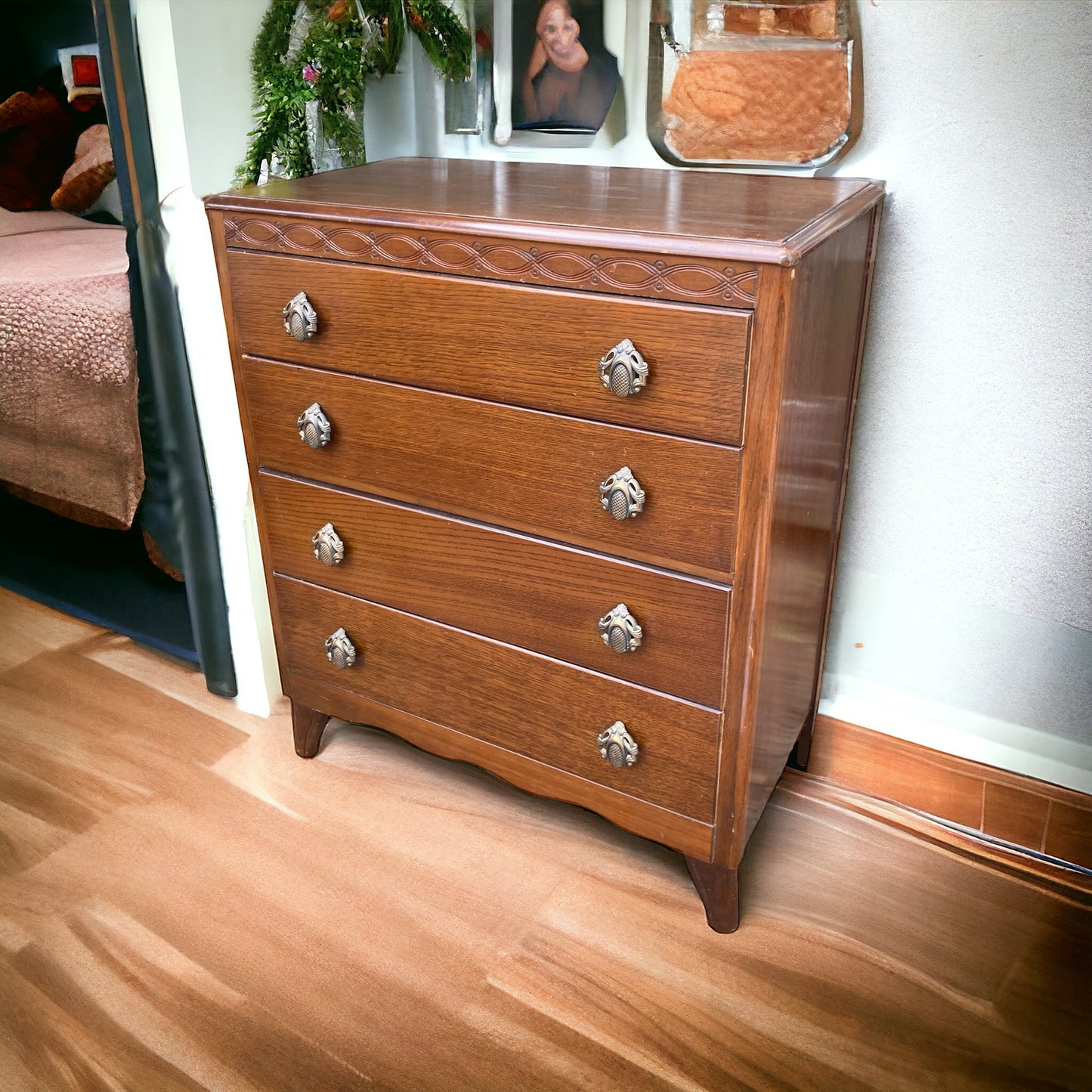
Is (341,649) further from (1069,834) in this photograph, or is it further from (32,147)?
(32,147)

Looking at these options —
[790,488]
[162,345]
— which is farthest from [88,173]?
[790,488]

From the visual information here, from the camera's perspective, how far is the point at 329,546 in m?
1.30

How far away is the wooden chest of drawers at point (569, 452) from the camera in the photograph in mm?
949

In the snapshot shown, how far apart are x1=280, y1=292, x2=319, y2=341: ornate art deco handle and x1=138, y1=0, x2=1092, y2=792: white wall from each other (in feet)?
1.03

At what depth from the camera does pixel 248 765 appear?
60.9 inches

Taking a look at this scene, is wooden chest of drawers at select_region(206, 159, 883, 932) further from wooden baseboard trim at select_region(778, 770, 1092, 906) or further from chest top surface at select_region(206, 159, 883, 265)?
wooden baseboard trim at select_region(778, 770, 1092, 906)

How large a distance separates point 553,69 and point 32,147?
3.49ft

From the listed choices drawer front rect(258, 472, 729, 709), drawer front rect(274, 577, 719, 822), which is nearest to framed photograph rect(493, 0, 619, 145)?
drawer front rect(258, 472, 729, 709)

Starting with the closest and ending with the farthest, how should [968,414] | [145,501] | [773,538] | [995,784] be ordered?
[773,538]
[968,414]
[995,784]
[145,501]

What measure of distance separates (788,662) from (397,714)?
0.54 meters

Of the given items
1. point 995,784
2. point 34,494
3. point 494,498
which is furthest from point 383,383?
point 34,494

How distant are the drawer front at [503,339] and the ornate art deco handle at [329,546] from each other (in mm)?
223

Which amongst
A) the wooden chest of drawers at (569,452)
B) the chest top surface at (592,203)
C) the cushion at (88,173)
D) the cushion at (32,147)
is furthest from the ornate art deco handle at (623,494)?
the cushion at (32,147)

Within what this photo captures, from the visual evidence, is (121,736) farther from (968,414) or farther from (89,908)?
(968,414)
